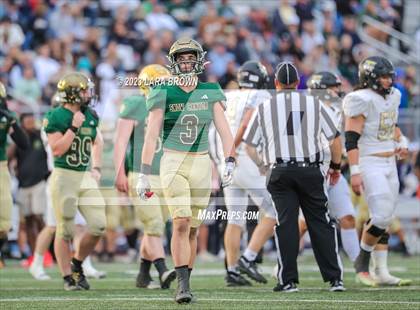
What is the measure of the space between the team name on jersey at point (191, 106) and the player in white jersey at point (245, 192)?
1.86 m

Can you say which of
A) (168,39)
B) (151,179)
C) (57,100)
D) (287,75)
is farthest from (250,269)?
(168,39)

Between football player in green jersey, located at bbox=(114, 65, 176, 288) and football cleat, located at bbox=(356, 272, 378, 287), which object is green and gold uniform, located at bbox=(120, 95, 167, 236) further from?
football cleat, located at bbox=(356, 272, 378, 287)

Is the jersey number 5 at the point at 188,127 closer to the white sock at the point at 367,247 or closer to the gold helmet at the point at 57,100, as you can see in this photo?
the gold helmet at the point at 57,100

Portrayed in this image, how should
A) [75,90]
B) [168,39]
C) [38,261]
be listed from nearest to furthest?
[75,90]
[38,261]
[168,39]

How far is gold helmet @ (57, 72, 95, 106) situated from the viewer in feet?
28.9

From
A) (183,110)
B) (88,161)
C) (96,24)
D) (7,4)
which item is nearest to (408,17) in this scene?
(96,24)

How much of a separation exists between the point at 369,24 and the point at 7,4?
6.13 meters

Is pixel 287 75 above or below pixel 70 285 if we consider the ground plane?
above

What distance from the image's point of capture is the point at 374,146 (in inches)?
348

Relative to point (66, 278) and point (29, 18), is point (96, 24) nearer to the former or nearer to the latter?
point (29, 18)

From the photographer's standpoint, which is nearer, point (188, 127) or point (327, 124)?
point (188, 127)

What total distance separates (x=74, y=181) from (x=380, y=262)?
267 centimetres

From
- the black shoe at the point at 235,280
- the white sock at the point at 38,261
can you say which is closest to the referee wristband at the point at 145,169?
the black shoe at the point at 235,280

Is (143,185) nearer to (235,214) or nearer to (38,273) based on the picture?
(235,214)
